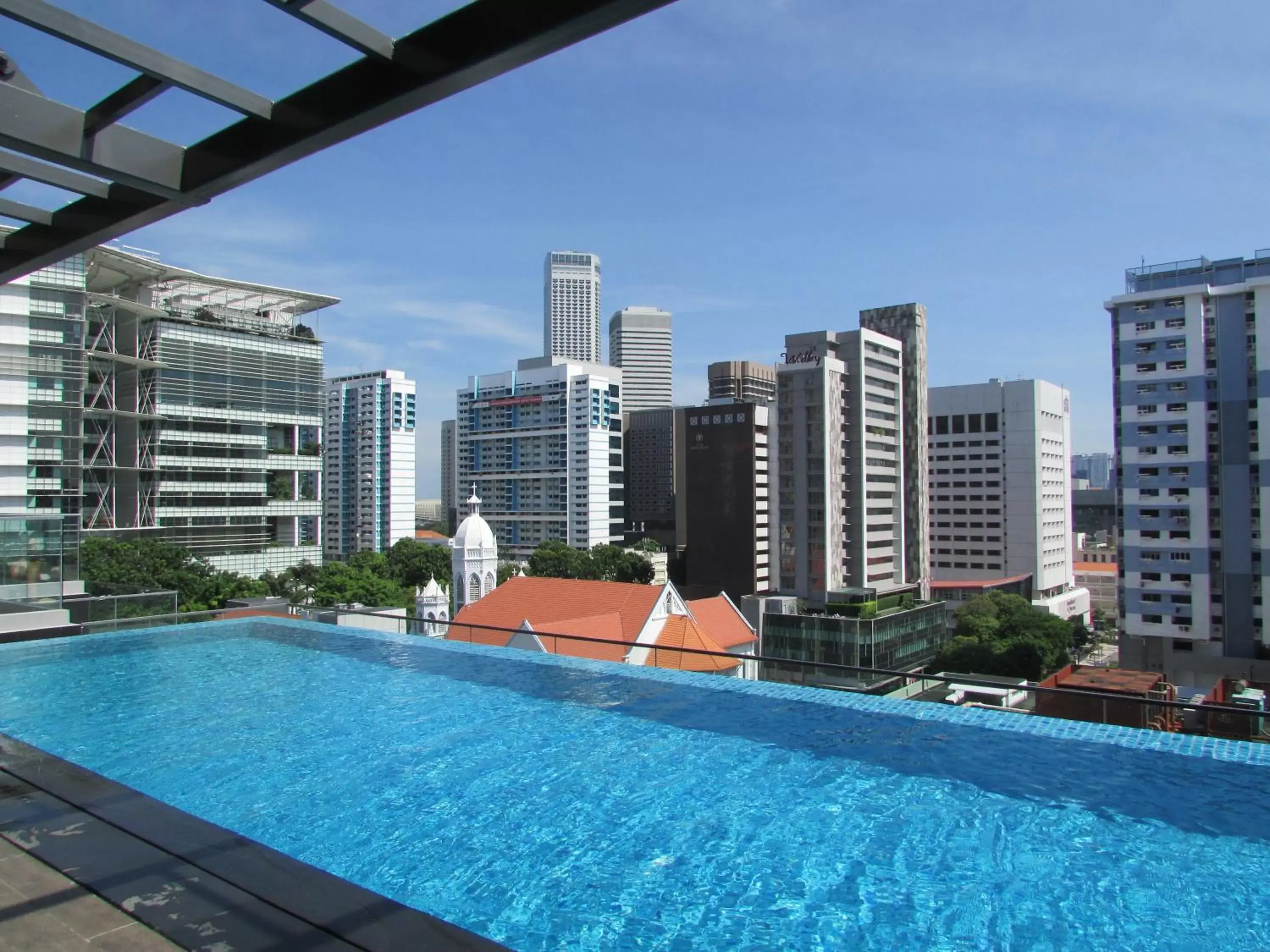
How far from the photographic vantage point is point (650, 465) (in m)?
112

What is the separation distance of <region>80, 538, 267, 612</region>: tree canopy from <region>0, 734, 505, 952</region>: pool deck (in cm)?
2782

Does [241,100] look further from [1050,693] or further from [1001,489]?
[1001,489]

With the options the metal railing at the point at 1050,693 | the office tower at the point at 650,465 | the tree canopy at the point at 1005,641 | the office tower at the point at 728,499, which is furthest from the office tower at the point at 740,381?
the metal railing at the point at 1050,693

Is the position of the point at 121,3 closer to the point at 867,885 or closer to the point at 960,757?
the point at 867,885

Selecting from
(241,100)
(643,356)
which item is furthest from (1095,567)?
(643,356)

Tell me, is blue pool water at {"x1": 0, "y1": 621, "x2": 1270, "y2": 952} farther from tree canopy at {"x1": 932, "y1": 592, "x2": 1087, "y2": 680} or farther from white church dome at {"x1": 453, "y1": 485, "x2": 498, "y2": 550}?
tree canopy at {"x1": 932, "y1": 592, "x2": 1087, "y2": 680}

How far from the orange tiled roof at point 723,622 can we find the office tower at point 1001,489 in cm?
4821

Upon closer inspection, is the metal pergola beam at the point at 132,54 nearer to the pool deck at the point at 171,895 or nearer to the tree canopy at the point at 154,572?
the pool deck at the point at 171,895

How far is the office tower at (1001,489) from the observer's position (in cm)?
7119

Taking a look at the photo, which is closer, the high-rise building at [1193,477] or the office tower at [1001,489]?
the high-rise building at [1193,477]

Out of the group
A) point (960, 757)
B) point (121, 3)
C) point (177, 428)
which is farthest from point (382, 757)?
point (177, 428)

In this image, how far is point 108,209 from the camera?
3145 mm

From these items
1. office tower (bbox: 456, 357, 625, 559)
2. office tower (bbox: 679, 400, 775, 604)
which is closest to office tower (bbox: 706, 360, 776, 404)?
office tower (bbox: 456, 357, 625, 559)

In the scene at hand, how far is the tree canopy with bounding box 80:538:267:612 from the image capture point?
30094 millimetres
